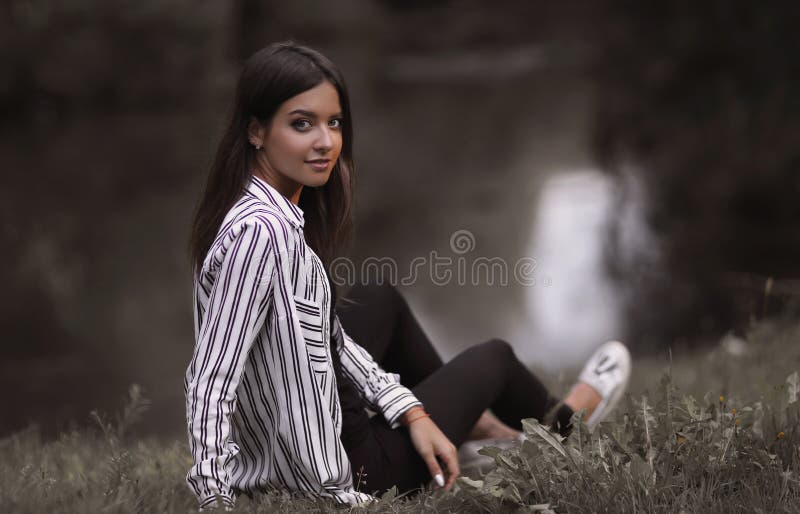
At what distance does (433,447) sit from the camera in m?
2.09

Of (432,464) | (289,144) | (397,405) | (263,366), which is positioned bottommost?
(432,464)

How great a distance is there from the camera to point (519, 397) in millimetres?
2512

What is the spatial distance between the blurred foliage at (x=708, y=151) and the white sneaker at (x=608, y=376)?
246cm

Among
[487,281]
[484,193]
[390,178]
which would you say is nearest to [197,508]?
[487,281]

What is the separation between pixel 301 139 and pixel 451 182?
7298mm

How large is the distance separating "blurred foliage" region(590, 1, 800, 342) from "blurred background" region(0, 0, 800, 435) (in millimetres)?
25

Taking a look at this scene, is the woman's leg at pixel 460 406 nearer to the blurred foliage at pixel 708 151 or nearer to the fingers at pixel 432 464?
the fingers at pixel 432 464

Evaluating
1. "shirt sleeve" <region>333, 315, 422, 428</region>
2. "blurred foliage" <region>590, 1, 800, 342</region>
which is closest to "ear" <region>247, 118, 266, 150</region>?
"shirt sleeve" <region>333, 315, 422, 428</region>

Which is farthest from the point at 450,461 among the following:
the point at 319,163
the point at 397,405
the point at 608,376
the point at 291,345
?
the point at 608,376

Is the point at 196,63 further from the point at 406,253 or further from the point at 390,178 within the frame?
the point at 406,253

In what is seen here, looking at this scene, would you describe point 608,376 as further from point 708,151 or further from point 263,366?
point 708,151

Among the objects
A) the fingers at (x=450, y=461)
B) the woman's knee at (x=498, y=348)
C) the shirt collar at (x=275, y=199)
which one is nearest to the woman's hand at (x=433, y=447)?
the fingers at (x=450, y=461)

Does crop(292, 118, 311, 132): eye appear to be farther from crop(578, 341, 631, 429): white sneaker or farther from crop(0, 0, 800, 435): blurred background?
crop(578, 341, 631, 429): white sneaker

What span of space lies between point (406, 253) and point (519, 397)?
4.43 meters
